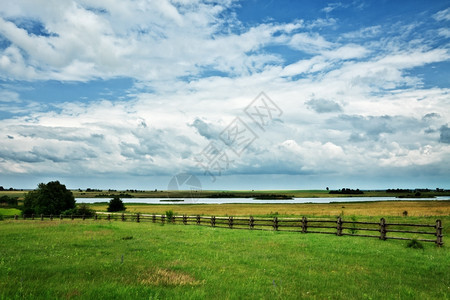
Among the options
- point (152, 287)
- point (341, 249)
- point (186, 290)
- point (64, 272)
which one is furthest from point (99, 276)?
point (341, 249)

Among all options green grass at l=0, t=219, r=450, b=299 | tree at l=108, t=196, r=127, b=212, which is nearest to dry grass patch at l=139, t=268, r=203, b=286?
green grass at l=0, t=219, r=450, b=299

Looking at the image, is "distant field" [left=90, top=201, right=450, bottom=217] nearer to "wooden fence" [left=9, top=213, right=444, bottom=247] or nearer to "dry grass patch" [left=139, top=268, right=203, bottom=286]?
"wooden fence" [left=9, top=213, right=444, bottom=247]

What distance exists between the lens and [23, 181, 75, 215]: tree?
59.5 m

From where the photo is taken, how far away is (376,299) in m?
9.29

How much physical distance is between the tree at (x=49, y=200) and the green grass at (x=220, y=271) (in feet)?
151

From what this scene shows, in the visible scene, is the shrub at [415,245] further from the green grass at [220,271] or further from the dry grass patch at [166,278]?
the dry grass patch at [166,278]

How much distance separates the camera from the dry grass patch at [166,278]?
10156 millimetres

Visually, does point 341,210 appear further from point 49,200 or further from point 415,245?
point 49,200

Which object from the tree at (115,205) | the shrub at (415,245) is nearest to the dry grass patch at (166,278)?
the shrub at (415,245)

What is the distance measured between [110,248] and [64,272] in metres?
6.08

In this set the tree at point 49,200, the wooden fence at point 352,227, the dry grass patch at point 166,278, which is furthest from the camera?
the tree at point 49,200

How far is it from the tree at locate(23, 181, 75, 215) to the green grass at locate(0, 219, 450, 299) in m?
46.0

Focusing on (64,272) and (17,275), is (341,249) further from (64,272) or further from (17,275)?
(17,275)

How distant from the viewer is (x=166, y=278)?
10656 mm
